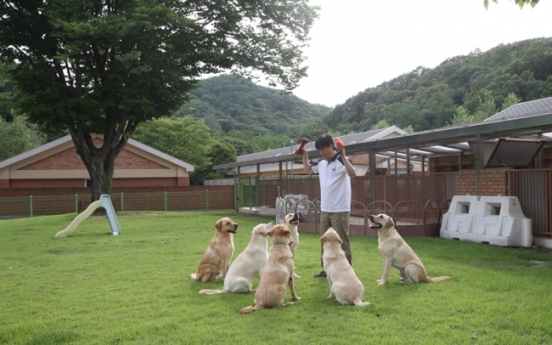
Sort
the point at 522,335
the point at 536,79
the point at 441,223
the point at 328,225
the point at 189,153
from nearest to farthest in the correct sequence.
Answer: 1. the point at 522,335
2. the point at 328,225
3. the point at 441,223
4. the point at 189,153
5. the point at 536,79

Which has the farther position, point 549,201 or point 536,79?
point 536,79

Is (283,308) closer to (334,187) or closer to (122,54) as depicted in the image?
(334,187)

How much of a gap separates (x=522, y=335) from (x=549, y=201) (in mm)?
6864

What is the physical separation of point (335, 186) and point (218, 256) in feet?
6.85

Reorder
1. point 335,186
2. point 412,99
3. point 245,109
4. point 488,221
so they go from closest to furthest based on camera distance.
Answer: point 335,186 → point 488,221 → point 412,99 → point 245,109

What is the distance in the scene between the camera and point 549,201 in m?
10.4

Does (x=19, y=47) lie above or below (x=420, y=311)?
above

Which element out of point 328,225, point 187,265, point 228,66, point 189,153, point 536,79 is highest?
point 536,79

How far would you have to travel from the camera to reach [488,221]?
11180mm

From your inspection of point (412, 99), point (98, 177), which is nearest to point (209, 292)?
point (98, 177)

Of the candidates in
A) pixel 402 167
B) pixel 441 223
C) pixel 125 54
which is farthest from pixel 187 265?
pixel 402 167

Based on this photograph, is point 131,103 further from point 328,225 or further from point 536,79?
point 536,79

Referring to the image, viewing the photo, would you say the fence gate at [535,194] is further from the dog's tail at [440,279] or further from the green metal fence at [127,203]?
the green metal fence at [127,203]

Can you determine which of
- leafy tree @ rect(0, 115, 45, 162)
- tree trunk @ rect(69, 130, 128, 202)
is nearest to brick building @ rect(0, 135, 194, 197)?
leafy tree @ rect(0, 115, 45, 162)
